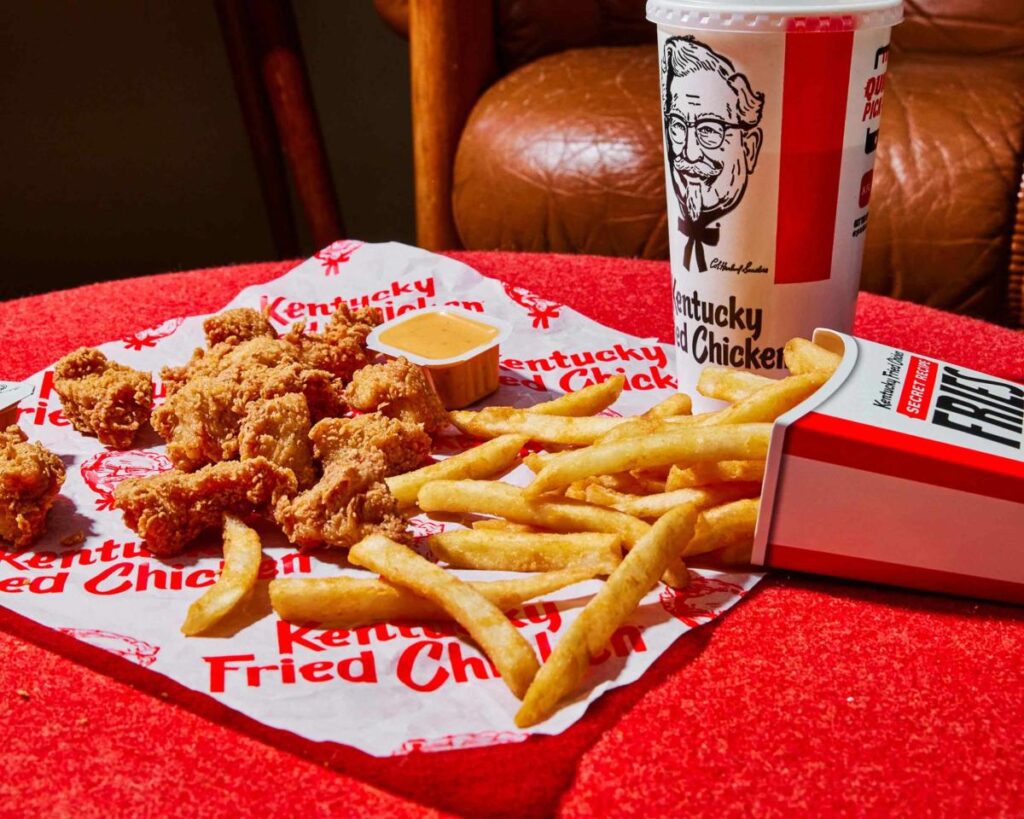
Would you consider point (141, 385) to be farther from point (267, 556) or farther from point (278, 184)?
point (278, 184)

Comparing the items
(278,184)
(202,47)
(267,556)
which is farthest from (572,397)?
(202,47)

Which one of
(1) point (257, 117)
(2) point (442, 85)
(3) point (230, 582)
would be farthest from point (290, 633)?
(1) point (257, 117)

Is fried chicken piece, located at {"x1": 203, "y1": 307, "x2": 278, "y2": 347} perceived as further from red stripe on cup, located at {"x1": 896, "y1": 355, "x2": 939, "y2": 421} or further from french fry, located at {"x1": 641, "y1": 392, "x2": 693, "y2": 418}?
red stripe on cup, located at {"x1": 896, "y1": 355, "x2": 939, "y2": 421}

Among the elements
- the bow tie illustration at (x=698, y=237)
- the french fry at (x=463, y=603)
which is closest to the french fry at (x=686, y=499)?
the french fry at (x=463, y=603)

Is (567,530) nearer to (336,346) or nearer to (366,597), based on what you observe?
(366,597)

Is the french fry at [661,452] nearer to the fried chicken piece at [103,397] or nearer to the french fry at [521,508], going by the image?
the french fry at [521,508]

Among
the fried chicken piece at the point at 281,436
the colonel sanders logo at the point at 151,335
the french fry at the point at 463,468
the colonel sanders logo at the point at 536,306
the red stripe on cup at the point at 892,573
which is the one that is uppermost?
the fried chicken piece at the point at 281,436

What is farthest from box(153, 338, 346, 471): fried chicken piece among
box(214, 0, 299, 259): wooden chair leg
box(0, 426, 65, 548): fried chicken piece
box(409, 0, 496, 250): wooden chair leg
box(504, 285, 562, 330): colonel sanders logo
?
box(214, 0, 299, 259): wooden chair leg
